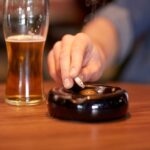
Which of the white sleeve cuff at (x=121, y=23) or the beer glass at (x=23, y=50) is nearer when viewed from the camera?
the beer glass at (x=23, y=50)

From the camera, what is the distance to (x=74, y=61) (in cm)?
109

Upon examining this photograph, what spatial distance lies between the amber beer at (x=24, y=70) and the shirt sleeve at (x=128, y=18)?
74 cm

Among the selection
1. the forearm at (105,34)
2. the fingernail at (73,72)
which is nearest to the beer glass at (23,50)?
the fingernail at (73,72)

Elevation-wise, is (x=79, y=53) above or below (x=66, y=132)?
above

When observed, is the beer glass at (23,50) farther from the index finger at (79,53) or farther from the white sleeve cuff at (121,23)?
the white sleeve cuff at (121,23)

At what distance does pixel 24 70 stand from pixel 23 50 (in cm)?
5

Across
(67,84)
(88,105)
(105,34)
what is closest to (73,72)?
(67,84)

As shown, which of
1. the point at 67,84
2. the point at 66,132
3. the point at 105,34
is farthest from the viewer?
the point at 105,34

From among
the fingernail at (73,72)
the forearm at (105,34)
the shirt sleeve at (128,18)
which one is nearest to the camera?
the fingernail at (73,72)

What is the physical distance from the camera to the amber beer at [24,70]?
110 cm

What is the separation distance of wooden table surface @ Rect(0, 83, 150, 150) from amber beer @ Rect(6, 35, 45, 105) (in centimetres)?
5

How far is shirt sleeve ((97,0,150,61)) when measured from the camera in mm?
1820

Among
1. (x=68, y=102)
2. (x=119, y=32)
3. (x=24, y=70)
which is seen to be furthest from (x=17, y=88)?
(x=119, y=32)

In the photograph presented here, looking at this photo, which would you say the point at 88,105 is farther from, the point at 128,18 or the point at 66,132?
the point at 128,18
